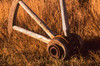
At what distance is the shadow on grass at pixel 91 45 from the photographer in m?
1.88

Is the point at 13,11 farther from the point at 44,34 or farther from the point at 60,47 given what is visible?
the point at 60,47

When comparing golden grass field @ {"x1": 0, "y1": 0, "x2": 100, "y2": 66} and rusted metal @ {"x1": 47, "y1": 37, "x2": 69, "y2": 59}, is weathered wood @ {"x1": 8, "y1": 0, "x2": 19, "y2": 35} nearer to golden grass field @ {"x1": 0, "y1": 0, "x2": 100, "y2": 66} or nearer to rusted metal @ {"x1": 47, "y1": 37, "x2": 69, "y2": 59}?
golden grass field @ {"x1": 0, "y1": 0, "x2": 100, "y2": 66}

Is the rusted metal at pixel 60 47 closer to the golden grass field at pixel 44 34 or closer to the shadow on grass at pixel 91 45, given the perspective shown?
the golden grass field at pixel 44 34

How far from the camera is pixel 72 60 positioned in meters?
1.70

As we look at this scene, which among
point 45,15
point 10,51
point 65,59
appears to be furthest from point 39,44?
point 45,15

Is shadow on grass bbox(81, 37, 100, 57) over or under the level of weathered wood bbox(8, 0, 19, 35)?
under

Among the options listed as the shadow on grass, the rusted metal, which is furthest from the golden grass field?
the rusted metal

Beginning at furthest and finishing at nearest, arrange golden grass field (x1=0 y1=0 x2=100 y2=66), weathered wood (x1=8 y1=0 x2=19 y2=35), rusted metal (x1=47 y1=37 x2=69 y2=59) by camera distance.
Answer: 1. weathered wood (x1=8 y1=0 x2=19 y2=35)
2. golden grass field (x1=0 y1=0 x2=100 y2=66)
3. rusted metal (x1=47 y1=37 x2=69 y2=59)

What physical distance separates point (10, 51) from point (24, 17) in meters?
0.96

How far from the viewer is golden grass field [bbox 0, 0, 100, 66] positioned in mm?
1783

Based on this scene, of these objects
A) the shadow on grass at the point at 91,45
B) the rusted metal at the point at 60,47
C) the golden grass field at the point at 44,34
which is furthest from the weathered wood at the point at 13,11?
the shadow on grass at the point at 91,45

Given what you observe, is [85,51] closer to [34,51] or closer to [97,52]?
[97,52]

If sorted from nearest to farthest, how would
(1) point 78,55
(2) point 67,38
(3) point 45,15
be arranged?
1. (2) point 67,38
2. (1) point 78,55
3. (3) point 45,15

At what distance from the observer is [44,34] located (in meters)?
2.40
